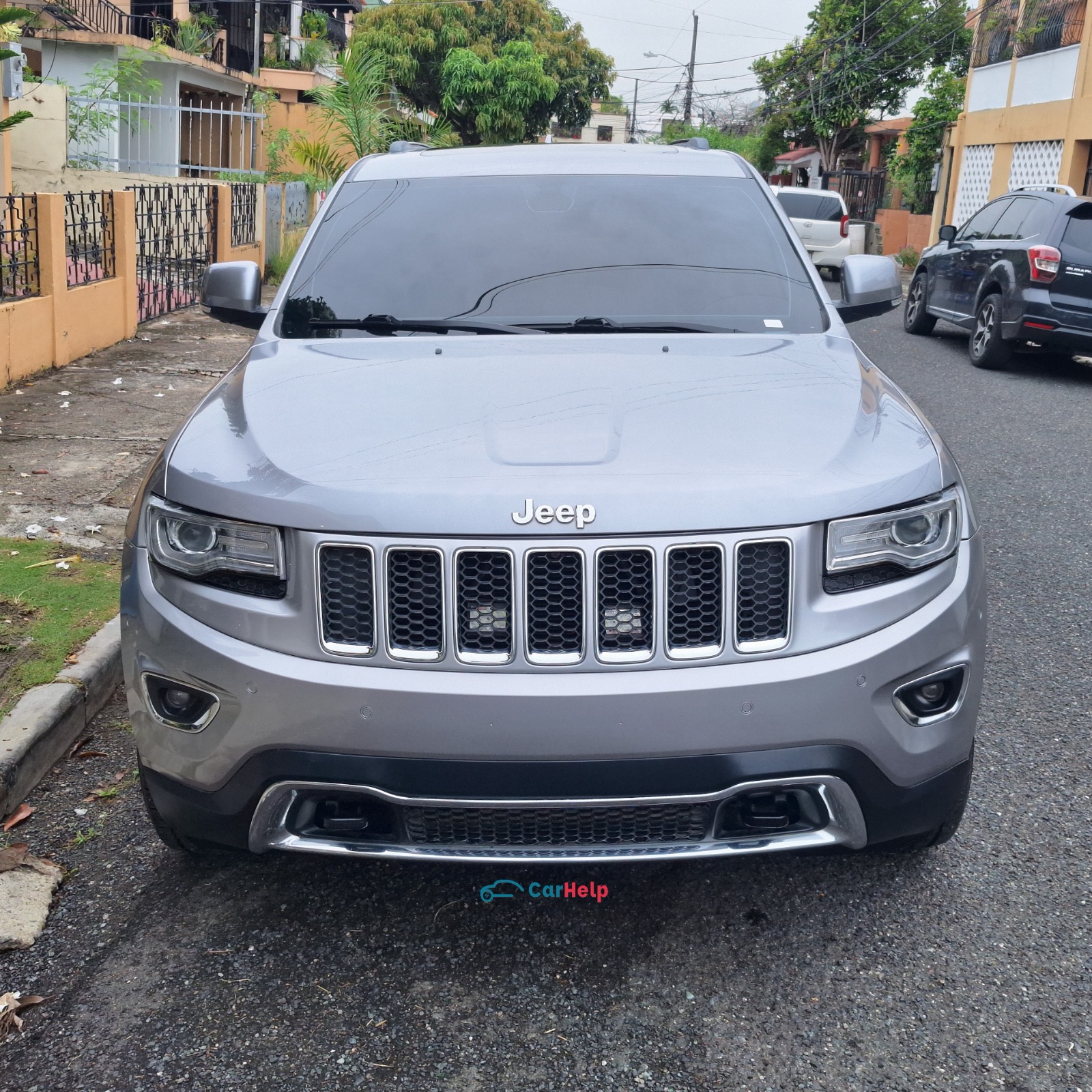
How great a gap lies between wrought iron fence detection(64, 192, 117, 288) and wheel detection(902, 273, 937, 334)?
8766mm

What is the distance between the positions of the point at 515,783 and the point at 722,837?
18.3 inches

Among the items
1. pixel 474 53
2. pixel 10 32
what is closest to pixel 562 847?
pixel 10 32

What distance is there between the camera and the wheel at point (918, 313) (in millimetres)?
14633

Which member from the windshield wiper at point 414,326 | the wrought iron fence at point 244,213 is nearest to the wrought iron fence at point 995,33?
the wrought iron fence at point 244,213

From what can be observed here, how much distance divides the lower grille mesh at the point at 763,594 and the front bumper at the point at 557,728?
64 millimetres

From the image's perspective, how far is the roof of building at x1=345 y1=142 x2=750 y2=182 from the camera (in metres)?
4.34

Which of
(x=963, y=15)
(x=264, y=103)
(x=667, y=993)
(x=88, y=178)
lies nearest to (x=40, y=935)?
(x=667, y=993)

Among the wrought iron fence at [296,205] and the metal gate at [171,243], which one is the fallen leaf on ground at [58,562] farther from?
the wrought iron fence at [296,205]

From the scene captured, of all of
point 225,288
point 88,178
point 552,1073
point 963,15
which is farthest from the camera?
point 963,15

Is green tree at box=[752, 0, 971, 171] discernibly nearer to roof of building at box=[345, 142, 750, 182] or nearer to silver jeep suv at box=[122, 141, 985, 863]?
roof of building at box=[345, 142, 750, 182]

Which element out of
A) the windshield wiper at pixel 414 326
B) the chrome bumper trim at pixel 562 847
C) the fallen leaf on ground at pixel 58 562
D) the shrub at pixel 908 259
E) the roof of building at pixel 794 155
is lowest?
the fallen leaf on ground at pixel 58 562

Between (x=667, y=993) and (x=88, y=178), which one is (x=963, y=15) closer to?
(x=88, y=178)

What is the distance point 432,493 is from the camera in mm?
2508

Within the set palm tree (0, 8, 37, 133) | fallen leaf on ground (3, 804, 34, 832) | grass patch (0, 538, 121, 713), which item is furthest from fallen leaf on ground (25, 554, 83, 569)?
fallen leaf on ground (3, 804, 34, 832)
